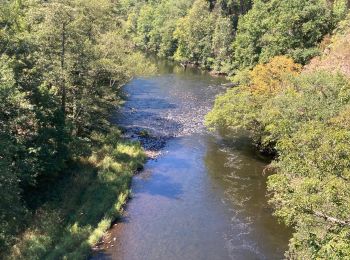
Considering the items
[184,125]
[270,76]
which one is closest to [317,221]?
[270,76]

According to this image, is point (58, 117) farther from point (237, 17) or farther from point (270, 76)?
point (237, 17)

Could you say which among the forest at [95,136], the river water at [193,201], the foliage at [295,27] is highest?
the foliage at [295,27]

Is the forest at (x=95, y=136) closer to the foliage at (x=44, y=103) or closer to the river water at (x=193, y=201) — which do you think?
the foliage at (x=44, y=103)

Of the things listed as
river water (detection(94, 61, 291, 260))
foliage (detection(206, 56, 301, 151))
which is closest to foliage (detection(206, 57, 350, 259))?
foliage (detection(206, 56, 301, 151))

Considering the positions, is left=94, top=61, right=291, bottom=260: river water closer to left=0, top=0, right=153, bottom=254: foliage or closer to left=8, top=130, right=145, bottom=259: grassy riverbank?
left=8, top=130, right=145, bottom=259: grassy riverbank

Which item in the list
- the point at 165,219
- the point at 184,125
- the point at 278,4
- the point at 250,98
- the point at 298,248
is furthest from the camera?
the point at 278,4

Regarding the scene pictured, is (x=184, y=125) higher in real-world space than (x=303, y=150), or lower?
lower

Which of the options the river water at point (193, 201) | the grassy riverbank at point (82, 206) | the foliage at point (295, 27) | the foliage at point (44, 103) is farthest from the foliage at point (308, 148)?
the foliage at point (295, 27)
